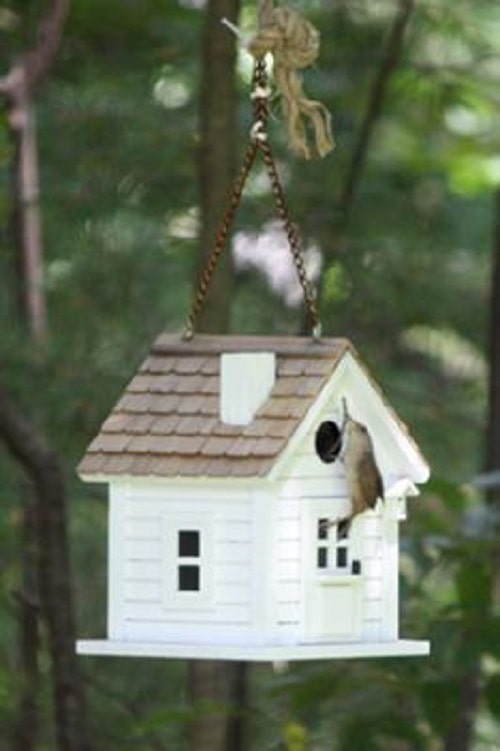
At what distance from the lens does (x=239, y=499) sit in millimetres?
3301

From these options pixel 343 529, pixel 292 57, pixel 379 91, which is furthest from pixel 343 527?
pixel 379 91

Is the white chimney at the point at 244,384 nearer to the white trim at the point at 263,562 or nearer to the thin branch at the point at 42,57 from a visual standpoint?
the white trim at the point at 263,562

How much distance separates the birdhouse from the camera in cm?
328

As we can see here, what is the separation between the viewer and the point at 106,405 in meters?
5.12

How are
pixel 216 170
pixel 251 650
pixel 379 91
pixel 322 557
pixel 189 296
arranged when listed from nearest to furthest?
pixel 251 650
pixel 322 557
pixel 216 170
pixel 379 91
pixel 189 296

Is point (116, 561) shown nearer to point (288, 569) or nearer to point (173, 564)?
point (173, 564)

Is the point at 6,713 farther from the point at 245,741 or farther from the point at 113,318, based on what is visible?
the point at 113,318

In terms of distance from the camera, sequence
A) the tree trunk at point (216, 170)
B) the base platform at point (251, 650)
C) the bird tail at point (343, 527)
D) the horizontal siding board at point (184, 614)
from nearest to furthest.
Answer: the base platform at point (251, 650)
the horizontal siding board at point (184, 614)
the bird tail at point (343, 527)
the tree trunk at point (216, 170)

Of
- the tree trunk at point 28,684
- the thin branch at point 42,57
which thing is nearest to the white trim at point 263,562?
the thin branch at point 42,57

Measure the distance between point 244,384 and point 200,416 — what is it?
9 centimetres

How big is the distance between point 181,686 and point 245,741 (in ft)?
2.08

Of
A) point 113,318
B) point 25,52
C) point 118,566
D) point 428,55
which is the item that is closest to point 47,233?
point 113,318

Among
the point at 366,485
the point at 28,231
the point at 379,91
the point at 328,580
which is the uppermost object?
the point at 379,91

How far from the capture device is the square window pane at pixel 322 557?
11.2 ft
